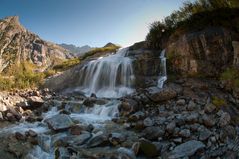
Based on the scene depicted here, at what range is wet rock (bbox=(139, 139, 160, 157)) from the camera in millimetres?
8945

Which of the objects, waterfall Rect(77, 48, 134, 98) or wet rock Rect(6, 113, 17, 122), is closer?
wet rock Rect(6, 113, 17, 122)

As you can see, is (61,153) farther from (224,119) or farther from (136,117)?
(224,119)

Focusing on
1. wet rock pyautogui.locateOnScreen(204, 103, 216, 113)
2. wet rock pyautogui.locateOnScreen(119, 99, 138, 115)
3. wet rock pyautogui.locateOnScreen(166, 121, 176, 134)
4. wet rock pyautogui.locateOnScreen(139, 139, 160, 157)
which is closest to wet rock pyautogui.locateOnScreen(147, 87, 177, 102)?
wet rock pyautogui.locateOnScreen(119, 99, 138, 115)

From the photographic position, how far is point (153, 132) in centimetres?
1058

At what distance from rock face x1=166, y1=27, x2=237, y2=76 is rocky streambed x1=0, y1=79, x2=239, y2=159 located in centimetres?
126

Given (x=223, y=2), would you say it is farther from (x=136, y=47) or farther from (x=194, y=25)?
(x=136, y=47)

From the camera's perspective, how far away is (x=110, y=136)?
33.6 feet

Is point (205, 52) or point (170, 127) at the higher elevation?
point (205, 52)

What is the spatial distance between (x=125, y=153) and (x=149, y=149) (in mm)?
825

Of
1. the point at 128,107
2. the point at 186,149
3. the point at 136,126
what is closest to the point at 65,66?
the point at 128,107

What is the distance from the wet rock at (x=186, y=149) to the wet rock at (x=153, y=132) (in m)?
1.31

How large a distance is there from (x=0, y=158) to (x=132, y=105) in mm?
6937

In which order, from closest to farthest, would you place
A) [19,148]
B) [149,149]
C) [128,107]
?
[149,149], [19,148], [128,107]

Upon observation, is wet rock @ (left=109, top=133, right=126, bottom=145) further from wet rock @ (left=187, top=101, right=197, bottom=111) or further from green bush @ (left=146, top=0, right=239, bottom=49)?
green bush @ (left=146, top=0, right=239, bottom=49)
